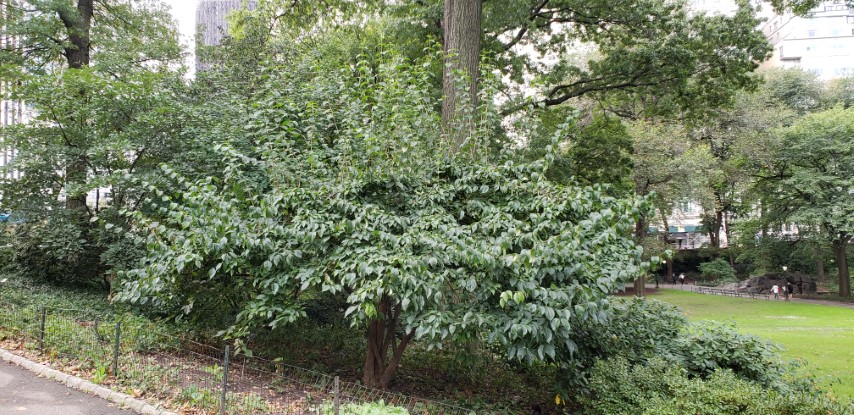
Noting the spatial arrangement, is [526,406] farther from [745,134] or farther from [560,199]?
[745,134]

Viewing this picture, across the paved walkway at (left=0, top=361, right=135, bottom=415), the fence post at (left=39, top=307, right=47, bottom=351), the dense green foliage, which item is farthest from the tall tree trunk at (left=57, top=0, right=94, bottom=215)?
the dense green foliage

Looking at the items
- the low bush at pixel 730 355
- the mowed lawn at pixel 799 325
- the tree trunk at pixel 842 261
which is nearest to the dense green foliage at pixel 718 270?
the mowed lawn at pixel 799 325

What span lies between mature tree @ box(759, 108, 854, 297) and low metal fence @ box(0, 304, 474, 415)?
29.6m

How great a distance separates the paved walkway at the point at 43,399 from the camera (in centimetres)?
558

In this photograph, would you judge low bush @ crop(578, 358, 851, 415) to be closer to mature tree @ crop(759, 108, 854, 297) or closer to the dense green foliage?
mature tree @ crop(759, 108, 854, 297)

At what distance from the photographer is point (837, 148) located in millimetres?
27516

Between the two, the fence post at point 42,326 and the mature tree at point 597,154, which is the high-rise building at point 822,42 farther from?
the fence post at point 42,326

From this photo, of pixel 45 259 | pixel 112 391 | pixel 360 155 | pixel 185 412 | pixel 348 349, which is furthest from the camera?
pixel 45 259

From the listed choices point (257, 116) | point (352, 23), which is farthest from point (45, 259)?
point (352, 23)

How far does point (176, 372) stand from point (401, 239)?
3450 mm

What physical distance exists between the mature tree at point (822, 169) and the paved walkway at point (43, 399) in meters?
32.6

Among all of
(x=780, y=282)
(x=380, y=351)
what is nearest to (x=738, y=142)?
(x=780, y=282)

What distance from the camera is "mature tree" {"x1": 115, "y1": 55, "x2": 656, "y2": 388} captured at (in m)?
4.89

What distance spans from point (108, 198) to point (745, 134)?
31.0 metres
